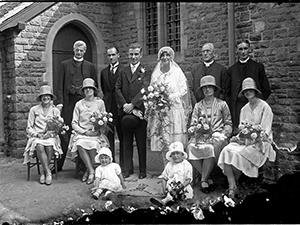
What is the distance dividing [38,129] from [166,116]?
81.5 inches

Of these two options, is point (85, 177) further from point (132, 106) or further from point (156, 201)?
point (156, 201)

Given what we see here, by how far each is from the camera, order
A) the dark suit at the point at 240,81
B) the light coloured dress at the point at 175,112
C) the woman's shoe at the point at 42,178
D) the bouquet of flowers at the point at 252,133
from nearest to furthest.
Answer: the bouquet of flowers at the point at 252,133
the light coloured dress at the point at 175,112
the dark suit at the point at 240,81
the woman's shoe at the point at 42,178

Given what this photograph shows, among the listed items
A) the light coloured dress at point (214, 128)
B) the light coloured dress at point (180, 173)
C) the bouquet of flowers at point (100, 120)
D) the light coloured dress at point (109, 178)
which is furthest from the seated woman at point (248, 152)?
the bouquet of flowers at point (100, 120)

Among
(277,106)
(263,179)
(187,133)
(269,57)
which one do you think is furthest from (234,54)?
(263,179)

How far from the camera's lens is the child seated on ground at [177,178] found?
506cm

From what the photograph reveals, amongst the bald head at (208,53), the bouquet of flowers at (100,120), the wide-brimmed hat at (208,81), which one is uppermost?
the bald head at (208,53)

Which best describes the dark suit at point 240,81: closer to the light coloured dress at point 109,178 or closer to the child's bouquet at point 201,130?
the child's bouquet at point 201,130

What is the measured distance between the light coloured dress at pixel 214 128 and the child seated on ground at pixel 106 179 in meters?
1.04

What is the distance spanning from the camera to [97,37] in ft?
36.0

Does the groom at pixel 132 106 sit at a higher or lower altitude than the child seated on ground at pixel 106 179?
higher

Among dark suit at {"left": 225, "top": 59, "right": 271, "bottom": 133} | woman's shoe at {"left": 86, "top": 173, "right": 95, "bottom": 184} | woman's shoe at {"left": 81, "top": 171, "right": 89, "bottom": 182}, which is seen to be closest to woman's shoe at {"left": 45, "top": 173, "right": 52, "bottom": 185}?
woman's shoe at {"left": 81, "top": 171, "right": 89, "bottom": 182}

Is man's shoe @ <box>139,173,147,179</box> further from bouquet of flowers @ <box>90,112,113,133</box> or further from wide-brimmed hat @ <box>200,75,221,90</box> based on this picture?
wide-brimmed hat @ <box>200,75,221,90</box>

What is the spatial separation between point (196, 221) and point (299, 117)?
3250 mm

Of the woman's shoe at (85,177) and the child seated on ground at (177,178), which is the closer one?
the child seated on ground at (177,178)
